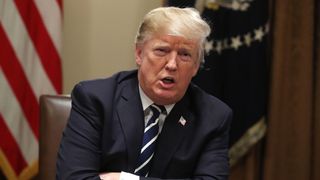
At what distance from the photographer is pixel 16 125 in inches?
109

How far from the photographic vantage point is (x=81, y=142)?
183 centimetres

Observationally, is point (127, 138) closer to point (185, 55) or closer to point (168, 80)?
point (168, 80)

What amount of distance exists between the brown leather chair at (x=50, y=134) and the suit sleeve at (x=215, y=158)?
594 mm

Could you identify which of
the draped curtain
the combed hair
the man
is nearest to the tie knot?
the man

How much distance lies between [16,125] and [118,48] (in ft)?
2.70

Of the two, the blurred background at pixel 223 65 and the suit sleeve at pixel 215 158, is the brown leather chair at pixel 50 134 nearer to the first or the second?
the suit sleeve at pixel 215 158

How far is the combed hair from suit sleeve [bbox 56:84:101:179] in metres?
0.32

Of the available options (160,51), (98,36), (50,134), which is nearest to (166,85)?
(160,51)

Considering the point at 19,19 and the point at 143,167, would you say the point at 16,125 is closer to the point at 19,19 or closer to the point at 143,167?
the point at 19,19

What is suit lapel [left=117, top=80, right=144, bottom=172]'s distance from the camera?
1.86 metres

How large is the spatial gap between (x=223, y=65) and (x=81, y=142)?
4.58ft

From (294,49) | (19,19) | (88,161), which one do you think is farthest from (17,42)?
(294,49)

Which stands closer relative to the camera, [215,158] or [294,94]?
[215,158]

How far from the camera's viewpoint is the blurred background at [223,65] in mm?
2764
